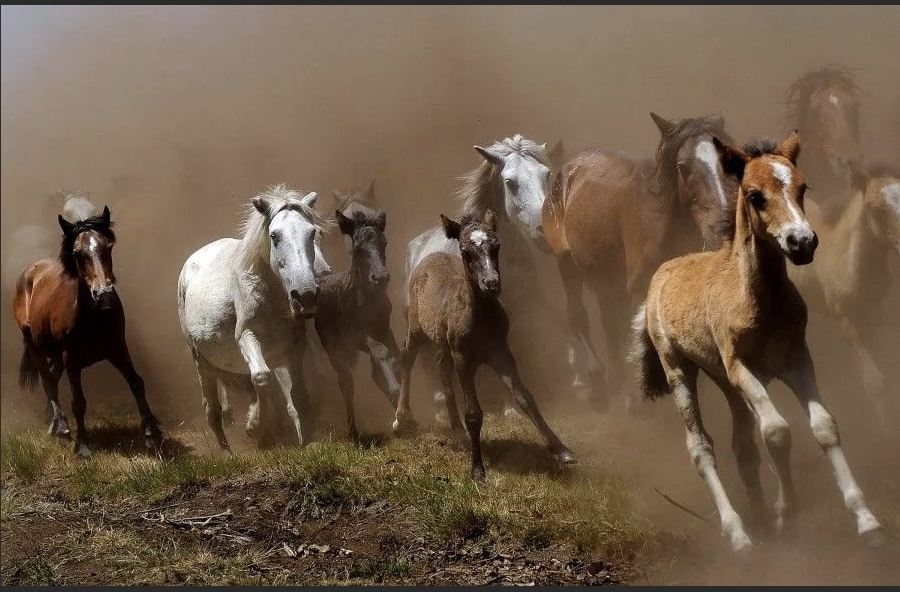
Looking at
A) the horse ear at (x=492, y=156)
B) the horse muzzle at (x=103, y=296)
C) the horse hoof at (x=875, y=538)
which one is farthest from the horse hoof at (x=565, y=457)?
the horse muzzle at (x=103, y=296)

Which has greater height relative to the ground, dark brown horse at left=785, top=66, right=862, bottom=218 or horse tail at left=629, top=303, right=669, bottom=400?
dark brown horse at left=785, top=66, right=862, bottom=218

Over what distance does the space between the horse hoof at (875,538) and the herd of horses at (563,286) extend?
0.73 metres

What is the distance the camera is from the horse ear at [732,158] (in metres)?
6.51

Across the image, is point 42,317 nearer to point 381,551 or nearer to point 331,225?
point 331,225

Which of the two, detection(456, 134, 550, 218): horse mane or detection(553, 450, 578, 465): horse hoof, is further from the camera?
detection(456, 134, 550, 218): horse mane

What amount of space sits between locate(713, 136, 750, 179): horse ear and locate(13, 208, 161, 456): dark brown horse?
6663mm

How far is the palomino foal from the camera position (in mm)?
8492

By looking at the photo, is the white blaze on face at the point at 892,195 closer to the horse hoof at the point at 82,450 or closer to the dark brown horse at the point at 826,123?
the dark brown horse at the point at 826,123

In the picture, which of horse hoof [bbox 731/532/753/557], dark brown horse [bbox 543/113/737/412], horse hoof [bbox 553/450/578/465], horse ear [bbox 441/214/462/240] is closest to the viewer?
horse hoof [bbox 731/532/753/557]

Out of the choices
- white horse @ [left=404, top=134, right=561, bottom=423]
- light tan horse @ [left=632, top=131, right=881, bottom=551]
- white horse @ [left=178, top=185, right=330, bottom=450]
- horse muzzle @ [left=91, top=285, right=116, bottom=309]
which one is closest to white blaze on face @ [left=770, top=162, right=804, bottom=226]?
light tan horse @ [left=632, top=131, right=881, bottom=551]

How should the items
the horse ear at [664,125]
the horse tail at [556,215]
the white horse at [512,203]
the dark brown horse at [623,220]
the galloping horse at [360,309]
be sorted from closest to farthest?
the dark brown horse at [623,220], the horse ear at [664,125], the galloping horse at [360,309], the white horse at [512,203], the horse tail at [556,215]

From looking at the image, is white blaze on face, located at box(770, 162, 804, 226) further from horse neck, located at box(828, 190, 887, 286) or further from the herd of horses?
horse neck, located at box(828, 190, 887, 286)

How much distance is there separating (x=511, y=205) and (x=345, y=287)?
1984 mm

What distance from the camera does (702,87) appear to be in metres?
16.5
